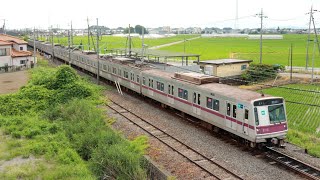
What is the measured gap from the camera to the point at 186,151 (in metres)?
15.9

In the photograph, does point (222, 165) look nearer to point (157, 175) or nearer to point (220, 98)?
point (157, 175)

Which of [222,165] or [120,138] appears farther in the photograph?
[120,138]

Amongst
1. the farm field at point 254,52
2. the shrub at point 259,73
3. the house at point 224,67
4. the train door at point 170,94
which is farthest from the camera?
the farm field at point 254,52

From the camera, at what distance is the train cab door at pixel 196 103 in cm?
1930

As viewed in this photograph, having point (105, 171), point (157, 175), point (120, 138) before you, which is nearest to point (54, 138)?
point (120, 138)

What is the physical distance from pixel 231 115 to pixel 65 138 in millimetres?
7854

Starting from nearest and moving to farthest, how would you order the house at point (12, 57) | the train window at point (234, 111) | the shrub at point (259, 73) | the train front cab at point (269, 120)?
the train front cab at point (269, 120) < the train window at point (234, 111) < the shrub at point (259, 73) < the house at point (12, 57)

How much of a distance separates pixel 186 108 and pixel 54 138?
753cm

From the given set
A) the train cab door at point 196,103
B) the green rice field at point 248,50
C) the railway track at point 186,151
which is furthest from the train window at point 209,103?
the green rice field at point 248,50

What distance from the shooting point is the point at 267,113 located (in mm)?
15258

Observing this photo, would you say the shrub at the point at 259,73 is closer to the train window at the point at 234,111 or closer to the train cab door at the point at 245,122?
the train window at the point at 234,111

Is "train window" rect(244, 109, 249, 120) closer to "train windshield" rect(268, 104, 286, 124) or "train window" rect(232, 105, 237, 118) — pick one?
"train window" rect(232, 105, 237, 118)

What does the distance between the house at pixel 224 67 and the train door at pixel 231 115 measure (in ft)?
77.2

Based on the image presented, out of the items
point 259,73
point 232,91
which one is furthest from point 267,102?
point 259,73
